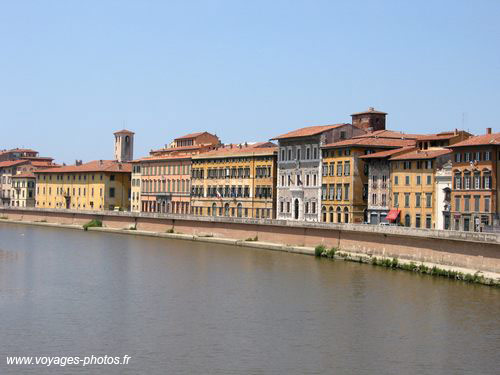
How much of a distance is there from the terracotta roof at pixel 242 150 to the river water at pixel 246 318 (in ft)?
118

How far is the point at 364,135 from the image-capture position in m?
92.6

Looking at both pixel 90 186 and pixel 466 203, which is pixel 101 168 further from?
pixel 466 203

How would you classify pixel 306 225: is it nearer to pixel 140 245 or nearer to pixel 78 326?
pixel 140 245

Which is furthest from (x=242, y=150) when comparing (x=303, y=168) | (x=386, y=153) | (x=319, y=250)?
(x=319, y=250)

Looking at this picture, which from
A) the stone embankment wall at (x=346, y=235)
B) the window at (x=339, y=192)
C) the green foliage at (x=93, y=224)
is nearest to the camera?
the stone embankment wall at (x=346, y=235)

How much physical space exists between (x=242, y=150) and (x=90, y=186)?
32.2m

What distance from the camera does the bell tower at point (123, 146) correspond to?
14388 cm

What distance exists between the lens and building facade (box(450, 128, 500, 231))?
69.8 meters

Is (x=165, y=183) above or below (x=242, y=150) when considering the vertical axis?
below

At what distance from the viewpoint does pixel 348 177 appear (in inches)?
3413

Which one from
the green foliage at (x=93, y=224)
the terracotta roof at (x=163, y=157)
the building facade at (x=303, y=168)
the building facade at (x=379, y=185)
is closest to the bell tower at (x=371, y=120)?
the building facade at (x=303, y=168)

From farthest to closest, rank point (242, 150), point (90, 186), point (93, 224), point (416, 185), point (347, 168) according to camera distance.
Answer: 1. point (90, 186)
2. point (93, 224)
3. point (242, 150)
4. point (347, 168)
5. point (416, 185)

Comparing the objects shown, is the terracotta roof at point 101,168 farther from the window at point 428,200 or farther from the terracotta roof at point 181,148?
the window at point 428,200

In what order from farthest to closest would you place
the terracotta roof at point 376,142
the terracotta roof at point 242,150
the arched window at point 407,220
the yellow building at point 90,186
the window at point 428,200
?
the yellow building at point 90,186
the terracotta roof at point 242,150
the terracotta roof at point 376,142
the arched window at point 407,220
the window at point 428,200
